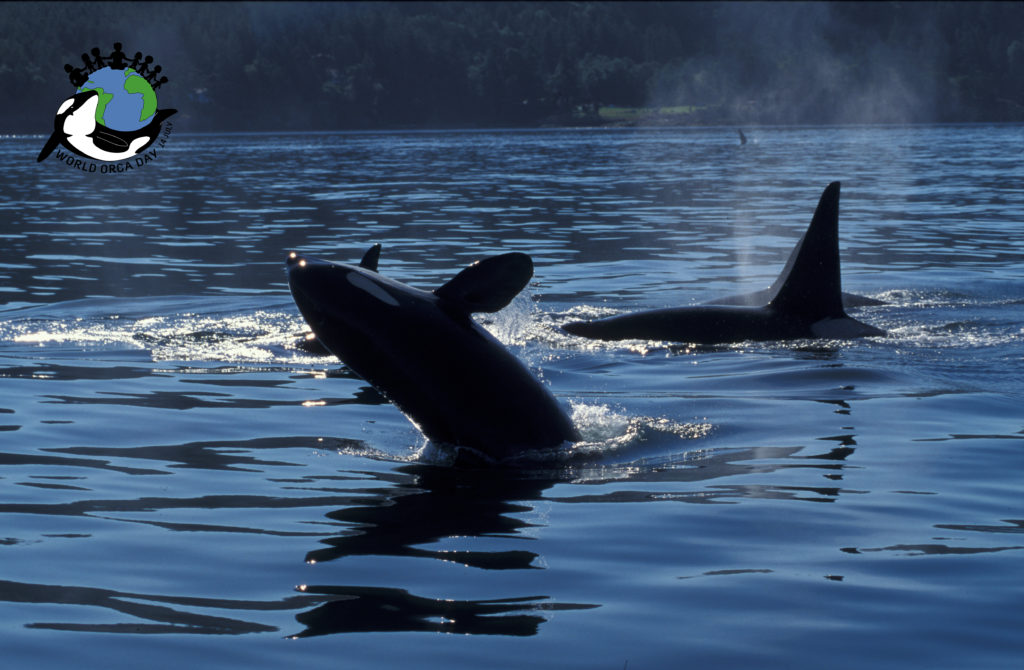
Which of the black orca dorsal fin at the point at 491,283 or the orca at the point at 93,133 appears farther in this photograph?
the orca at the point at 93,133

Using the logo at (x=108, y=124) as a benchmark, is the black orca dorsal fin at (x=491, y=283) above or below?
below

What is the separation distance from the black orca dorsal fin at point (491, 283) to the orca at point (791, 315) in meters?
6.53

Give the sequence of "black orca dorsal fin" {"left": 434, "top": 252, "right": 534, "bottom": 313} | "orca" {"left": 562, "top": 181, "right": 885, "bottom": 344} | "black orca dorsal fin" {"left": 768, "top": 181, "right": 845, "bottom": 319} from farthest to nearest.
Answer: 1. "orca" {"left": 562, "top": 181, "right": 885, "bottom": 344}
2. "black orca dorsal fin" {"left": 768, "top": 181, "right": 845, "bottom": 319}
3. "black orca dorsal fin" {"left": 434, "top": 252, "right": 534, "bottom": 313}

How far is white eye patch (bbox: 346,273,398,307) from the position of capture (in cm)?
807

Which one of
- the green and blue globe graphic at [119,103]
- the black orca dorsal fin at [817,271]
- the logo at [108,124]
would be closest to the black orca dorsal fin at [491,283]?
the black orca dorsal fin at [817,271]

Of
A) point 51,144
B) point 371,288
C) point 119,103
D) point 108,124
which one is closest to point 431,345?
point 371,288

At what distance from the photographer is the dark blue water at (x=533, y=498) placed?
5.91 metres

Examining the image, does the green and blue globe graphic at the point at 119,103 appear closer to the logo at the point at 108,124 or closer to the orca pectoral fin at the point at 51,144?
the logo at the point at 108,124

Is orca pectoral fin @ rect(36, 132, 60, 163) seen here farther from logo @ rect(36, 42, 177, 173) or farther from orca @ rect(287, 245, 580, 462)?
orca @ rect(287, 245, 580, 462)

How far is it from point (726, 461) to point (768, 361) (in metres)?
4.10

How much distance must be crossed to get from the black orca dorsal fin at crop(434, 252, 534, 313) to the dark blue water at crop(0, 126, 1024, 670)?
1105 millimetres

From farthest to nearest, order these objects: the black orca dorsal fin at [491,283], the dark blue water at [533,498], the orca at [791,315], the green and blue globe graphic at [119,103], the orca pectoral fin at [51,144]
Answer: the green and blue globe graphic at [119,103] < the orca pectoral fin at [51,144] < the orca at [791,315] < the black orca dorsal fin at [491,283] < the dark blue water at [533,498]

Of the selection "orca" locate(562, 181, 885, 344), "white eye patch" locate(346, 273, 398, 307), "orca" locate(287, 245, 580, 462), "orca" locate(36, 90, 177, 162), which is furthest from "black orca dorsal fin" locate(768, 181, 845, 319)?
"orca" locate(36, 90, 177, 162)

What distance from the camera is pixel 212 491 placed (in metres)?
8.56
